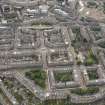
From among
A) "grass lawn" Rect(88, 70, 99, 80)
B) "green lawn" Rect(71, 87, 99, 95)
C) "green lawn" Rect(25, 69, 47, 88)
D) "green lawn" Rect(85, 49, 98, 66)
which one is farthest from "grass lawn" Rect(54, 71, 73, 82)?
"green lawn" Rect(85, 49, 98, 66)

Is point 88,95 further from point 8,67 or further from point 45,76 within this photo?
point 8,67

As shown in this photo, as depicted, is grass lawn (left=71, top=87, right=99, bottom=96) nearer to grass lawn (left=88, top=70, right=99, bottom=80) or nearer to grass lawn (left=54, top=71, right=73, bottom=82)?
grass lawn (left=54, top=71, right=73, bottom=82)

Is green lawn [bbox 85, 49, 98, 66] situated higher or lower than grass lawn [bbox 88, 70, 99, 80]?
higher

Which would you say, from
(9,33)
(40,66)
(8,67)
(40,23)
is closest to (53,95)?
(40,66)

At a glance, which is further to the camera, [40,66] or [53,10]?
[53,10]

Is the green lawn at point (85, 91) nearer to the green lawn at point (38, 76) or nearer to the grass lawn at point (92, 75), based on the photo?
the grass lawn at point (92, 75)

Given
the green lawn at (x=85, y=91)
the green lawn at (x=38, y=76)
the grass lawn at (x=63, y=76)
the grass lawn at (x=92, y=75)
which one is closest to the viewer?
the green lawn at (x=85, y=91)

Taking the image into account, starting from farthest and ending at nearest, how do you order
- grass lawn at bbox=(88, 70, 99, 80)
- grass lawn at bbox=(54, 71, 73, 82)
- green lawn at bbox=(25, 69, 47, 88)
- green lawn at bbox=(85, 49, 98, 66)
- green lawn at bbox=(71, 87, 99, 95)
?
green lawn at bbox=(85, 49, 98, 66)
grass lawn at bbox=(88, 70, 99, 80)
grass lawn at bbox=(54, 71, 73, 82)
green lawn at bbox=(25, 69, 47, 88)
green lawn at bbox=(71, 87, 99, 95)

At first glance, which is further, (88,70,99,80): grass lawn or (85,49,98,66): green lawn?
(85,49,98,66): green lawn

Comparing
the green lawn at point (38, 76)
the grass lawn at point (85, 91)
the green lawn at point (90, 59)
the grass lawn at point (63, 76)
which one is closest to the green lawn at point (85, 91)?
the grass lawn at point (85, 91)
